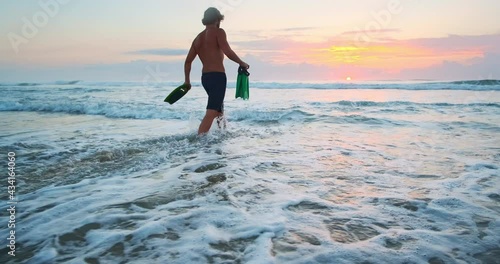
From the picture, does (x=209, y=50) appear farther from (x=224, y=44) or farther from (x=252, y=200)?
(x=252, y=200)

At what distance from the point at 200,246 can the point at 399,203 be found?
1.77 meters

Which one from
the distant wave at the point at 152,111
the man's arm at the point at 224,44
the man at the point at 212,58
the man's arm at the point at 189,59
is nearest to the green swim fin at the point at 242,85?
the man at the point at 212,58

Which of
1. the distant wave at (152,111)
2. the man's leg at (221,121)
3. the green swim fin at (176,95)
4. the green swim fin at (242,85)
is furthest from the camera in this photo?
the distant wave at (152,111)

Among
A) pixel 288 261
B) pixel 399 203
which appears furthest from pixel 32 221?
pixel 399 203

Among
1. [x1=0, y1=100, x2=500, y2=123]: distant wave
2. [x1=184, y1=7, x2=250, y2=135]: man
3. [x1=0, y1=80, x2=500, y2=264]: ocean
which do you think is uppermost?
[x1=184, y1=7, x2=250, y2=135]: man

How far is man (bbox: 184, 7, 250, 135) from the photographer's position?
5848mm

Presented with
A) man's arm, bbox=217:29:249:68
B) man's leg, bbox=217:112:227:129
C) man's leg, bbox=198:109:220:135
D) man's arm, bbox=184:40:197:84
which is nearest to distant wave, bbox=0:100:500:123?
man's leg, bbox=217:112:227:129

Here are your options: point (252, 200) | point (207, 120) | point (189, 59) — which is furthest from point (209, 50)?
point (252, 200)

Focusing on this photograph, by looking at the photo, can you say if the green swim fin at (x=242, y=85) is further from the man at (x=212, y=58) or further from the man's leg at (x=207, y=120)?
the man's leg at (x=207, y=120)

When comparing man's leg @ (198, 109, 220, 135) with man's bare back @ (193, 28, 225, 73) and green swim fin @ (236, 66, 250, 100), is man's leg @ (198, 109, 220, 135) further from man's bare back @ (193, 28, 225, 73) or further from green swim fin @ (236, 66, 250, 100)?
man's bare back @ (193, 28, 225, 73)

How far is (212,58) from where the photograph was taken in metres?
6.02

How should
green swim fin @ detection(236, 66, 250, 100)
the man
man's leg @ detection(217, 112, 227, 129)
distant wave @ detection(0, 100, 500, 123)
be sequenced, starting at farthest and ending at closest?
distant wave @ detection(0, 100, 500, 123) < man's leg @ detection(217, 112, 227, 129) < green swim fin @ detection(236, 66, 250, 100) < the man

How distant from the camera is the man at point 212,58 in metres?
5.85

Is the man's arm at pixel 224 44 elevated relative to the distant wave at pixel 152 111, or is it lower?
elevated
